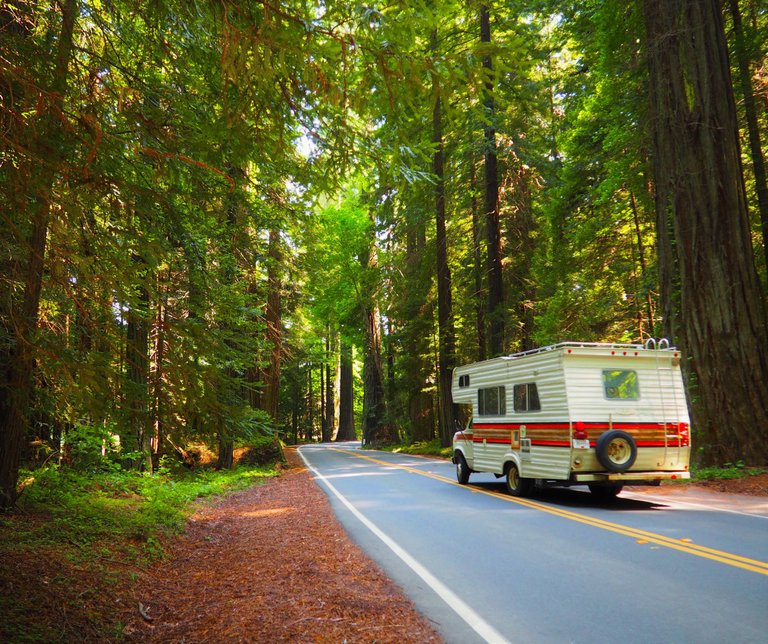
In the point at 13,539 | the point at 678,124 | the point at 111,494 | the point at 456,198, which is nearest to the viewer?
the point at 13,539

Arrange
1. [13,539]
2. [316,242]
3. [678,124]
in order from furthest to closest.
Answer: [316,242] → [678,124] → [13,539]

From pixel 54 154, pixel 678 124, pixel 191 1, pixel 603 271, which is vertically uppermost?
pixel 678 124

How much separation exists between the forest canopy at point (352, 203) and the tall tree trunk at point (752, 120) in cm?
7

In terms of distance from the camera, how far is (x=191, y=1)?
4684 mm

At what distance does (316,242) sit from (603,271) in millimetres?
10096

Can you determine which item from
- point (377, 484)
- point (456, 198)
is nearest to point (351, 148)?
point (377, 484)

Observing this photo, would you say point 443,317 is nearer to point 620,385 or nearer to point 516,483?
point 516,483

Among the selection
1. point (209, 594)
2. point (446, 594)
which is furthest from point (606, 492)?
point (209, 594)

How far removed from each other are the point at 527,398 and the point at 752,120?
10382mm

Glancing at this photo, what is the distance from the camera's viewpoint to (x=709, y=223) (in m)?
13.2

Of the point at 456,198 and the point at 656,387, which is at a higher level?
the point at 456,198

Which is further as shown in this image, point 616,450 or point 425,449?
point 425,449

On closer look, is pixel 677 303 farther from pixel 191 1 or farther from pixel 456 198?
pixel 456 198

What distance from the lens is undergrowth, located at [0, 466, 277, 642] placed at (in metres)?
4.28
